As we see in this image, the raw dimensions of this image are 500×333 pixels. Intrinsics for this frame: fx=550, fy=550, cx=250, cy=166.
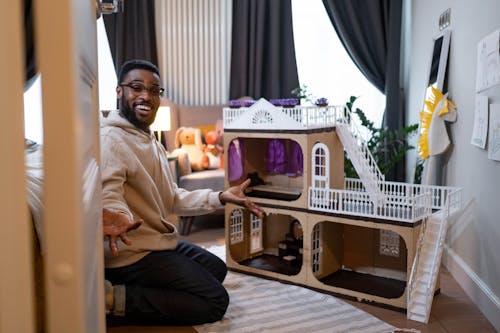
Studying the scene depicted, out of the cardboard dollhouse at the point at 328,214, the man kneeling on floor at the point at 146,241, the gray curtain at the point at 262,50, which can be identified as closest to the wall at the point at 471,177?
the cardboard dollhouse at the point at 328,214

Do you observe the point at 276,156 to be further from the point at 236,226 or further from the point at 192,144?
the point at 192,144

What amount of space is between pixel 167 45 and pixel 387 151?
89.8 inches

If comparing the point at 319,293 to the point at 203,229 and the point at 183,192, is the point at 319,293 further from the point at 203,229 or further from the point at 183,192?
the point at 203,229

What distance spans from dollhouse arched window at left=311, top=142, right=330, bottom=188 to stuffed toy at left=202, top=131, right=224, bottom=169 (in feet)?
5.76

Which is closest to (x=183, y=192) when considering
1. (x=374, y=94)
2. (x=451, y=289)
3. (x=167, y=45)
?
(x=451, y=289)

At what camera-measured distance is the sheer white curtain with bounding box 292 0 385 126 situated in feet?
17.6

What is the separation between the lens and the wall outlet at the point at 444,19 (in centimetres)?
368

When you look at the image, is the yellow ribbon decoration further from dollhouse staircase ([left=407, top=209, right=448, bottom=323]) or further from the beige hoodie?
the beige hoodie

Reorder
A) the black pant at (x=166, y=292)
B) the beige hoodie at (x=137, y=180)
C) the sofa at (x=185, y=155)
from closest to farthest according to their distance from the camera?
1. the beige hoodie at (x=137, y=180)
2. the black pant at (x=166, y=292)
3. the sofa at (x=185, y=155)

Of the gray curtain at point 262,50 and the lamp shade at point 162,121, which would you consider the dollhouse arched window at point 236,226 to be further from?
the gray curtain at point 262,50

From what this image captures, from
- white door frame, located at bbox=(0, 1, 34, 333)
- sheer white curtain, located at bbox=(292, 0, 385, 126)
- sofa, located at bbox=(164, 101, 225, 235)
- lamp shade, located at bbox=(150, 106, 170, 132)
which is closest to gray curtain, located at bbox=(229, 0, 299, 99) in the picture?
sheer white curtain, located at bbox=(292, 0, 385, 126)

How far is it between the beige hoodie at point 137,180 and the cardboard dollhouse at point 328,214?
0.67 m

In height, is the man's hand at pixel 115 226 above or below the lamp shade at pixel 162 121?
below

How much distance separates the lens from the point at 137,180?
2.57m
